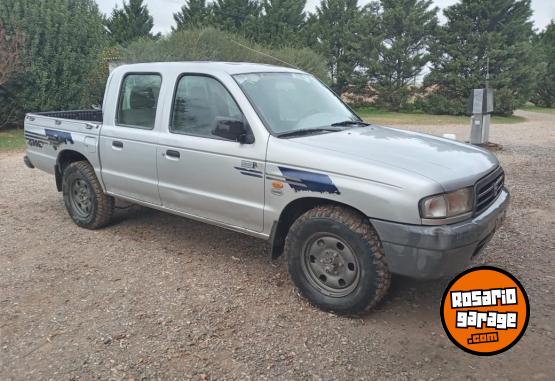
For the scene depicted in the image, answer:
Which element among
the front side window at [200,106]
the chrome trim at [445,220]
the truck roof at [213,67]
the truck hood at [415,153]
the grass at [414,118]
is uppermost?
the truck roof at [213,67]

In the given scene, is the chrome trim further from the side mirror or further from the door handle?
the door handle

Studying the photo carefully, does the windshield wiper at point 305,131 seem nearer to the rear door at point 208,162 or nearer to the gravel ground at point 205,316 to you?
the rear door at point 208,162

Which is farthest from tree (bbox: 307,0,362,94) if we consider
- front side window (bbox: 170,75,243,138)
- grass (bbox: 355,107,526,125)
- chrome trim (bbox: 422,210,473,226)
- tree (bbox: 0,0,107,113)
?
chrome trim (bbox: 422,210,473,226)

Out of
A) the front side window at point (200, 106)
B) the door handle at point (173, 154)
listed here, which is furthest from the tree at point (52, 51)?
the door handle at point (173, 154)

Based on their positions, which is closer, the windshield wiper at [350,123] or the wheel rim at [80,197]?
the windshield wiper at [350,123]

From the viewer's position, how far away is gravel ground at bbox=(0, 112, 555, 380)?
2998mm

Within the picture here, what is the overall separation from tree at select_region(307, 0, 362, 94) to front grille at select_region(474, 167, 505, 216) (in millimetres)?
27911

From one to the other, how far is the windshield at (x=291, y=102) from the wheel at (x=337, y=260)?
836mm

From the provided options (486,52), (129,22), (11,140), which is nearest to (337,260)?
(11,140)

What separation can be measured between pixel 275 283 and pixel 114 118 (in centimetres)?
244

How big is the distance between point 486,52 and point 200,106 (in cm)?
2615

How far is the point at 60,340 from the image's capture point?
10.8 ft

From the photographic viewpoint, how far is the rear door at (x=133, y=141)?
459cm

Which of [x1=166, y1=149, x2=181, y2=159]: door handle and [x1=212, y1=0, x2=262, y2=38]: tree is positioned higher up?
[x1=212, y1=0, x2=262, y2=38]: tree
